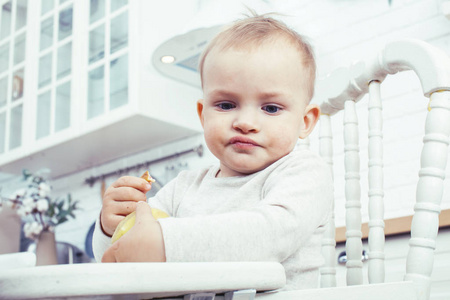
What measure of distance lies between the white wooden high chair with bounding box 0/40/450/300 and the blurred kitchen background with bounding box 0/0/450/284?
3.13 feet

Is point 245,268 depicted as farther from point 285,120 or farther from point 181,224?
point 285,120

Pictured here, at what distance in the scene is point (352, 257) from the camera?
3.18ft

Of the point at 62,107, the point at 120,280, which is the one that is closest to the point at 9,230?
the point at 62,107

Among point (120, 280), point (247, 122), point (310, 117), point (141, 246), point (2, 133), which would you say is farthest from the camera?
point (2, 133)

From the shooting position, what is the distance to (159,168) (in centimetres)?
284

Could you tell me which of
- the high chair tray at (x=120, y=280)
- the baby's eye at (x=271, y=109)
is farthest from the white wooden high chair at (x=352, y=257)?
the baby's eye at (x=271, y=109)

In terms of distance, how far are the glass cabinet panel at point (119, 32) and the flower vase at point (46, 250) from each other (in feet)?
3.08

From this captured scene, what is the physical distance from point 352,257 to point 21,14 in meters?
2.89

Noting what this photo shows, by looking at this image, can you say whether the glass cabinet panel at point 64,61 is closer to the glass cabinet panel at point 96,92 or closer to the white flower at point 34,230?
the glass cabinet panel at point 96,92

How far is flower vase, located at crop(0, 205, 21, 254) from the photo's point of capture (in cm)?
282

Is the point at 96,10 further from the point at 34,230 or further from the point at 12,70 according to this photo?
the point at 34,230

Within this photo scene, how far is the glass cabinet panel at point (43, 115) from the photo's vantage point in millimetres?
2852

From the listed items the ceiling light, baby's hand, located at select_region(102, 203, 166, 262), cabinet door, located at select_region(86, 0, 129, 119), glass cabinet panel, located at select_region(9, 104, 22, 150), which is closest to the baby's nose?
baby's hand, located at select_region(102, 203, 166, 262)

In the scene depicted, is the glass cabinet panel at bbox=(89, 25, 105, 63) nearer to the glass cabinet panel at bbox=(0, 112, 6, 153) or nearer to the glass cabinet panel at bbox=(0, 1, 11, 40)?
the glass cabinet panel at bbox=(0, 112, 6, 153)
